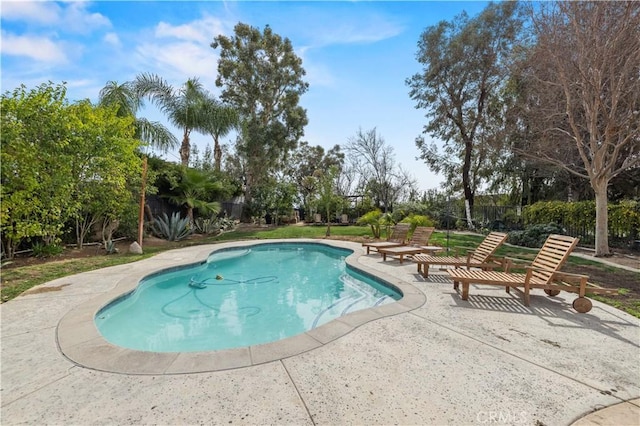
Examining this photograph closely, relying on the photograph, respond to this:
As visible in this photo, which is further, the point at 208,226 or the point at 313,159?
the point at 313,159

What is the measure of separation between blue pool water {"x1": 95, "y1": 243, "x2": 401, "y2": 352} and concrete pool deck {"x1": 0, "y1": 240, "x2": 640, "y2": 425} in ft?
3.21

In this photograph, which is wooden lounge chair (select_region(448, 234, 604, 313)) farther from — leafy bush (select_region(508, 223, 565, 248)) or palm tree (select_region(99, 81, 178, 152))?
palm tree (select_region(99, 81, 178, 152))

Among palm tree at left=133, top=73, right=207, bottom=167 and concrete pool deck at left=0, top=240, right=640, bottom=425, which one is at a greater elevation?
palm tree at left=133, top=73, right=207, bottom=167

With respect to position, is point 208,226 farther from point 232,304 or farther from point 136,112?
point 232,304

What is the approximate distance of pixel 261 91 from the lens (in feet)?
63.5

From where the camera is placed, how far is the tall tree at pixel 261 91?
18828 mm

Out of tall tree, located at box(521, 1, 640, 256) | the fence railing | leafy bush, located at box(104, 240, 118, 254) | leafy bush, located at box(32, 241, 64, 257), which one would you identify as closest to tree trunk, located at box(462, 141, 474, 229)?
the fence railing

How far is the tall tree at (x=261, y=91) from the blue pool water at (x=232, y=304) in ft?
36.6

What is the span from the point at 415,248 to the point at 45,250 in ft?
32.3

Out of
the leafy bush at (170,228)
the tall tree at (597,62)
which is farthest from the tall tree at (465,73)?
the leafy bush at (170,228)

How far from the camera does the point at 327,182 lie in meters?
14.4

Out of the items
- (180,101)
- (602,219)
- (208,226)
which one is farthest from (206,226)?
(602,219)

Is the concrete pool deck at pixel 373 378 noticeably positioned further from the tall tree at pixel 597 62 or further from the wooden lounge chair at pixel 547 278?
the tall tree at pixel 597 62

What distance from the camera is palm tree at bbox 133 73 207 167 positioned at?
47.2 feet
